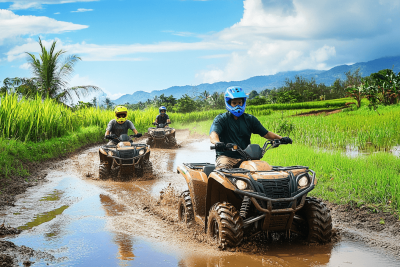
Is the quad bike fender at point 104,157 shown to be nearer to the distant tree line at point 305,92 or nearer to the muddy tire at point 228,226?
A: the muddy tire at point 228,226

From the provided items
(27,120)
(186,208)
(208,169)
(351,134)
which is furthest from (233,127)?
(27,120)

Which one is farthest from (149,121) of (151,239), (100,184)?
(151,239)

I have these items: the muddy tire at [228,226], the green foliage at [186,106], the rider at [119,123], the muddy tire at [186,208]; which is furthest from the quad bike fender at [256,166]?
the green foliage at [186,106]

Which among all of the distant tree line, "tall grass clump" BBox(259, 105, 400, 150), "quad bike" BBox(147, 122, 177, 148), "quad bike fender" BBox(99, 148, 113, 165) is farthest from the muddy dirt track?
the distant tree line

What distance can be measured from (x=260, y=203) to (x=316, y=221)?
0.85 meters

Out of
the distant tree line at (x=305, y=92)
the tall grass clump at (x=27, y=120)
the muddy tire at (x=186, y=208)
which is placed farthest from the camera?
the distant tree line at (x=305, y=92)

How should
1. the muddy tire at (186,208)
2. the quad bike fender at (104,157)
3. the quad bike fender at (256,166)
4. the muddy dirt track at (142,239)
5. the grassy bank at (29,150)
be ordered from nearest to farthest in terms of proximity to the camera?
the muddy dirt track at (142,239) → the quad bike fender at (256,166) → the muddy tire at (186,208) → the quad bike fender at (104,157) → the grassy bank at (29,150)

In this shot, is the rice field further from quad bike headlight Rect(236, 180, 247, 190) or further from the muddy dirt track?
quad bike headlight Rect(236, 180, 247, 190)

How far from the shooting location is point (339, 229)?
222 inches

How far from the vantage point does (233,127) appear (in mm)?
5355

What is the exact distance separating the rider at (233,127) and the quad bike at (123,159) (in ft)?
17.3

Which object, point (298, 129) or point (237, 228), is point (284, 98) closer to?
point (298, 129)

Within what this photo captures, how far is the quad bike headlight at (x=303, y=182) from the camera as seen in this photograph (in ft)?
14.4

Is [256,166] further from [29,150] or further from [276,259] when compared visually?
[29,150]
